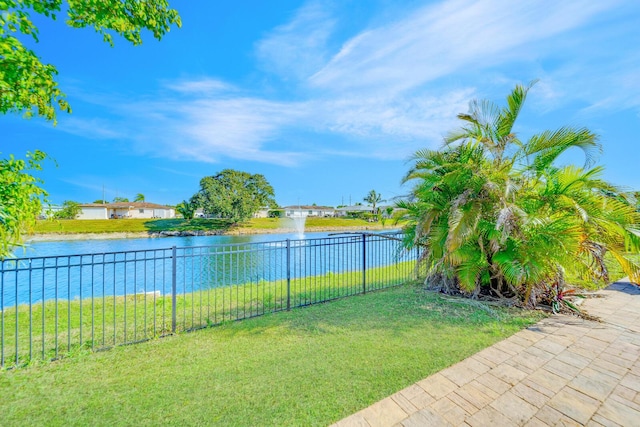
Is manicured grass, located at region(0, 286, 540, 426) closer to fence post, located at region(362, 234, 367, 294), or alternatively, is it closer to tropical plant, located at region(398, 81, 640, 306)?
tropical plant, located at region(398, 81, 640, 306)

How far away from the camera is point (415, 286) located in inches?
266

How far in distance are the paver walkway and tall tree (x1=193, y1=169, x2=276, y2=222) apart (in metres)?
40.5

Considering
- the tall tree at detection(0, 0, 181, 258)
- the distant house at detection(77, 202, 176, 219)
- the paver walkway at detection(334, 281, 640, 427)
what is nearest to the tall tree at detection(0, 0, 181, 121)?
the tall tree at detection(0, 0, 181, 258)

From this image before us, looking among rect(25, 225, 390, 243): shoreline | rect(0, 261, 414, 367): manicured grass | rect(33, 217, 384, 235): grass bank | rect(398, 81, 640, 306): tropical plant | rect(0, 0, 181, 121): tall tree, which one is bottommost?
rect(25, 225, 390, 243): shoreline

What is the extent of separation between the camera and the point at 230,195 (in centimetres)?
4300

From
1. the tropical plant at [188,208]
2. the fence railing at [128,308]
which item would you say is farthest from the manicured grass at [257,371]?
the tropical plant at [188,208]

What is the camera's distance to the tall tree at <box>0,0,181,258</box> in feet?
7.89

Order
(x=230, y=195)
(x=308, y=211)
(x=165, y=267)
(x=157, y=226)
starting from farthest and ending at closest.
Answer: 1. (x=308, y=211)
2. (x=230, y=195)
3. (x=157, y=226)
4. (x=165, y=267)

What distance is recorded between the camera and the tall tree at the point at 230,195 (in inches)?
1619

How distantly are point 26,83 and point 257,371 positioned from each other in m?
3.47

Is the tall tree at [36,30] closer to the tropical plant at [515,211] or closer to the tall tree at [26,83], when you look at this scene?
the tall tree at [26,83]

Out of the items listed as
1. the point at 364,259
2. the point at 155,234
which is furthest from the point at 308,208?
the point at 364,259

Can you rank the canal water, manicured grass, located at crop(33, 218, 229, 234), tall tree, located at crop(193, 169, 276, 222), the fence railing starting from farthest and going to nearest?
tall tree, located at crop(193, 169, 276, 222) < manicured grass, located at crop(33, 218, 229, 234) < the canal water < the fence railing

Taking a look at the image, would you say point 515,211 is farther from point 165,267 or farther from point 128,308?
point 165,267
